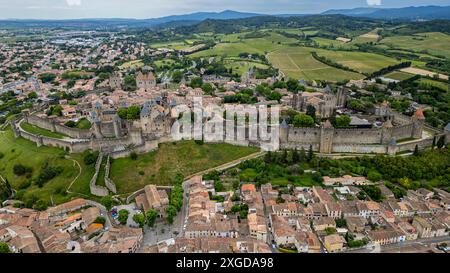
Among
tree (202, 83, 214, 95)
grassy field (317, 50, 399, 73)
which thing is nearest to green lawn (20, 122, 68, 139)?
tree (202, 83, 214, 95)

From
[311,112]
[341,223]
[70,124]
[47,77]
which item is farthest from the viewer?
[47,77]

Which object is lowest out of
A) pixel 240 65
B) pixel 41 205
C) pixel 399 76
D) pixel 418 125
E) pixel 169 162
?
pixel 41 205

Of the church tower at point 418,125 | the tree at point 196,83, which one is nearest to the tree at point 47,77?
the tree at point 196,83

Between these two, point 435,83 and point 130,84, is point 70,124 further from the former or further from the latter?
point 435,83

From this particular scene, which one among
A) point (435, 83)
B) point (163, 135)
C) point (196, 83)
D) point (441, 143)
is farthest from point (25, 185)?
point (435, 83)

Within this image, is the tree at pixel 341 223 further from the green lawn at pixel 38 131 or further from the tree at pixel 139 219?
the green lawn at pixel 38 131

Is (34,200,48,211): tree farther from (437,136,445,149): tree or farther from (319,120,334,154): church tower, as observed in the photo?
(437,136,445,149): tree
